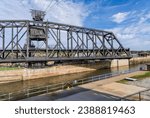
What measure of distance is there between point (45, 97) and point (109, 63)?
73.0 m

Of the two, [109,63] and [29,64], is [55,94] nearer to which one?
[29,64]

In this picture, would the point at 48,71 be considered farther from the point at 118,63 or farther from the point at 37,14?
the point at 118,63

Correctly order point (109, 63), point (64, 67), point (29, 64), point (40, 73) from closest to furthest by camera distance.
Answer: point (40, 73)
point (29, 64)
point (64, 67)
point (109, 63)

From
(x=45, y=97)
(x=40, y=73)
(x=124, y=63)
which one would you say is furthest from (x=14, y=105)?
(x=124, y=63)

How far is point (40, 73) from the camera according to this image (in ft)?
196

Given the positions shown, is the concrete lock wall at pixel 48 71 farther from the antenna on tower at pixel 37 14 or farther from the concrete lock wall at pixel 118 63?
the antenna on tower at pixel 37 14

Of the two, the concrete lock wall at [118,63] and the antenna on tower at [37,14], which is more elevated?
the antenna on tower at [37,14]

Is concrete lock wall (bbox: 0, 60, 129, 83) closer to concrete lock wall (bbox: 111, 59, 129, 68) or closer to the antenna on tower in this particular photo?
concrete lock wall (bbox: 111, 59, 129, 68)

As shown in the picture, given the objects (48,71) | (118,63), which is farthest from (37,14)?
(118,63)

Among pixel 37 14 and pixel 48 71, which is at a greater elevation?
pixel 37 14

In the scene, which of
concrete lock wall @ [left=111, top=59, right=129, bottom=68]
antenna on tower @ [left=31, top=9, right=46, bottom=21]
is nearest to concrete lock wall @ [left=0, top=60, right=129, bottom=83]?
concrete lock wall @ [left=111, top=59, right=129, bottom=68]

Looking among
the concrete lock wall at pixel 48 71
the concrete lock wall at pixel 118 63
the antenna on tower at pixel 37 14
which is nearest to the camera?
the concrete lock wall at pixel 48 71

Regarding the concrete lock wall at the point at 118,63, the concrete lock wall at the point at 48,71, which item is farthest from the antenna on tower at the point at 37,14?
the concrete lock wall at the point at 118,63

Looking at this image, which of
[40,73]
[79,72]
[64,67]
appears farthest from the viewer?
[79,72]
